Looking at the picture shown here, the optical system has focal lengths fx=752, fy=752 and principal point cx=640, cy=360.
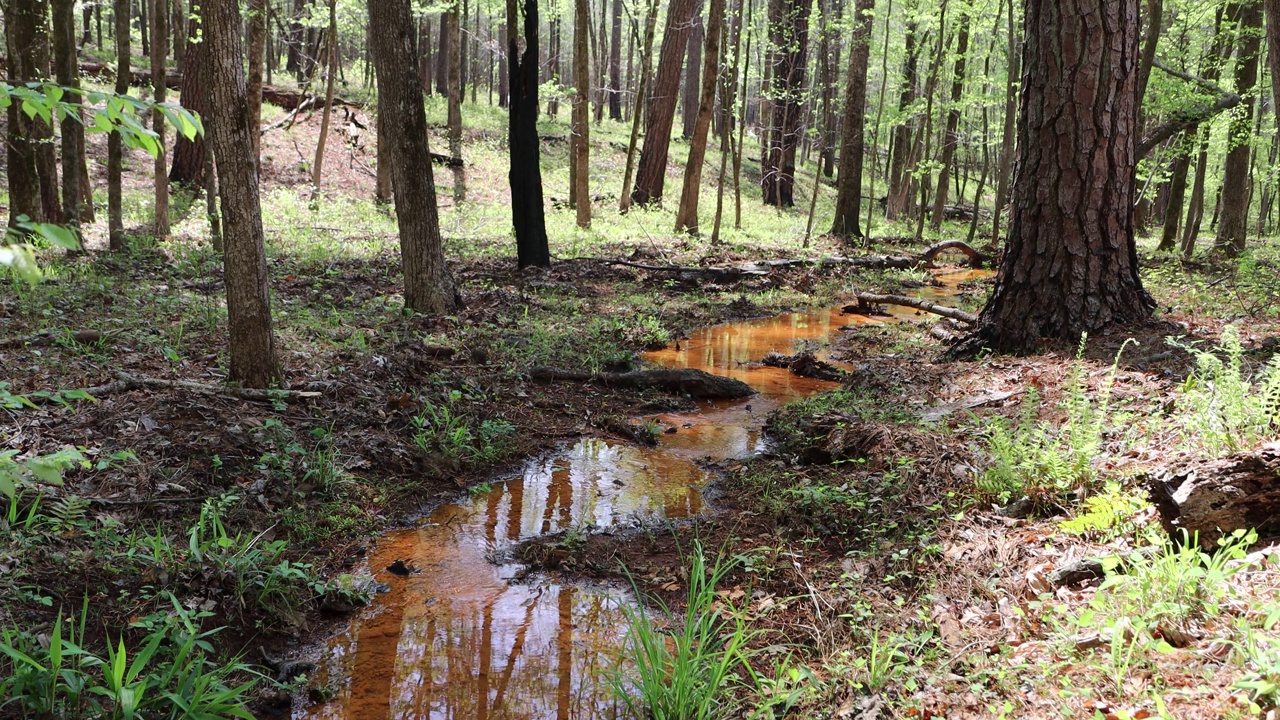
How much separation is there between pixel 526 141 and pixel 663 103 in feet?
31.2

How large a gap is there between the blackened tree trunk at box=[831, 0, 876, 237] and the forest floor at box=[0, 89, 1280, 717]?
33.2ft

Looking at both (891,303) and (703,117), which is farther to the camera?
(703,117)

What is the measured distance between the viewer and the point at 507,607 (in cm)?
389

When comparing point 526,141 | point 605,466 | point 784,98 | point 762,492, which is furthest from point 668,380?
point 784,98

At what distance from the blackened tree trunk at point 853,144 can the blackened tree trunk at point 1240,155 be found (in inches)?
286

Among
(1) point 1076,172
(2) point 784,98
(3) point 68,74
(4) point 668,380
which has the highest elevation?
(2) point 784,98

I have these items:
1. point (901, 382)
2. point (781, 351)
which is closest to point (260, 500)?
point (901, 382)

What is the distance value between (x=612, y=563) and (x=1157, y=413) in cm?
321

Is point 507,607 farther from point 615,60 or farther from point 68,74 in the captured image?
point 615,60

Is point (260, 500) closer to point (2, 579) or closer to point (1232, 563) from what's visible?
point (2, 579)

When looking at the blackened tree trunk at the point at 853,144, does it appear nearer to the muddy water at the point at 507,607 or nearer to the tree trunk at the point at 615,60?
the muddy water at the point at 507,607

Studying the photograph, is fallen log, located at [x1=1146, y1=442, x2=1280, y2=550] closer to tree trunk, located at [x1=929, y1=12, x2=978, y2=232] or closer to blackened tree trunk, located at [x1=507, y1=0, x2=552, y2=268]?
blackened tree trunk, located at [x1=507, y1=0, x2=552, y2=268]

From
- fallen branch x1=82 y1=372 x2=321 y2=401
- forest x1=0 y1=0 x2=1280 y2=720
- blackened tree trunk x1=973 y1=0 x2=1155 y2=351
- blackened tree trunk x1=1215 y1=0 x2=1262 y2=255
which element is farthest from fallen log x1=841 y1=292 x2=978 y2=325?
blackened tree trunk x1=1215 y1=0 x2=1262 y2=255

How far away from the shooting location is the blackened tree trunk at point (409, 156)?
8266mm
